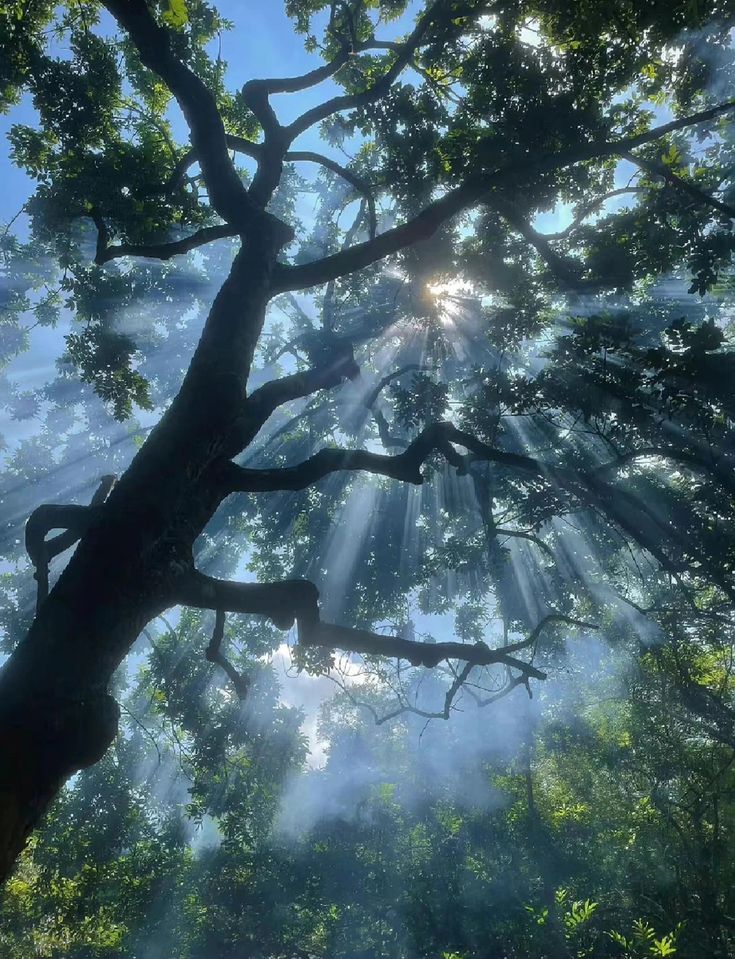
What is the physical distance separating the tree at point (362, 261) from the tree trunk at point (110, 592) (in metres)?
0.01

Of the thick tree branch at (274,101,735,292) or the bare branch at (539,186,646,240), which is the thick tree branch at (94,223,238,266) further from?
the bare branch at (539,186,646,240)

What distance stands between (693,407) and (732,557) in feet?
6.47

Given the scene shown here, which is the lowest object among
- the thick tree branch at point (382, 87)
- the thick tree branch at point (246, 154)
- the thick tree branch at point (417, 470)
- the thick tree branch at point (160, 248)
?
the thick tree branch at point (417, 470)

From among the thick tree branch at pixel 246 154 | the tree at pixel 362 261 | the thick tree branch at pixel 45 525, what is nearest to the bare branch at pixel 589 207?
the tree at pixel 362 261

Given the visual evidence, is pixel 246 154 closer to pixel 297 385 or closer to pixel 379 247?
pixel 379 247

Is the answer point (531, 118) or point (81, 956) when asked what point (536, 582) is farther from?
point (81, 956)

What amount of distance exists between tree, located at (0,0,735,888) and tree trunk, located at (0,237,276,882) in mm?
13

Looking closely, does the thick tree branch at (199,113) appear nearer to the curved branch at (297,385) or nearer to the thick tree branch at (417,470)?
the curved branch at (297,385)

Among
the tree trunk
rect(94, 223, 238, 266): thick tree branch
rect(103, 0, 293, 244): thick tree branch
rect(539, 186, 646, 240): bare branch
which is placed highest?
rect(539, 186, 646, 240): bare branch

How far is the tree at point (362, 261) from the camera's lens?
3312 millimetres

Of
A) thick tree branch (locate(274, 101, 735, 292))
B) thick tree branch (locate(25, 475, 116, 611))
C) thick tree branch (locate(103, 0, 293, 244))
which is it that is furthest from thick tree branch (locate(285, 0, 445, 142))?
thick tree branch (locate(25, 475, 116, 611))

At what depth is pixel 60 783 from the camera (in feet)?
8.45

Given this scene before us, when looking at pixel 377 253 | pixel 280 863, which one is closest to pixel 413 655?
pixel 377 253

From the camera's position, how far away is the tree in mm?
3312
